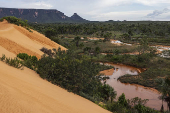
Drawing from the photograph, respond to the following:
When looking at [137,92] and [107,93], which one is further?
[137,92]

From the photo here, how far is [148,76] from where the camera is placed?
2411 centimetres

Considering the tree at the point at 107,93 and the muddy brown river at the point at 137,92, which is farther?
the muddy brown river at the point at 137,92

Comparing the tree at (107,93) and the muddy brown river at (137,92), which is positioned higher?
the tree at (107,93)

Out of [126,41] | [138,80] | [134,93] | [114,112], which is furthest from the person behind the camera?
[126,41]

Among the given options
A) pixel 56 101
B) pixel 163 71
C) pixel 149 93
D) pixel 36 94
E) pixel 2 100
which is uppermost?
pixel 2 100

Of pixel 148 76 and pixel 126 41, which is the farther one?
pixel 126 41

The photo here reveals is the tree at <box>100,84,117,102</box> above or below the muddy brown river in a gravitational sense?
above

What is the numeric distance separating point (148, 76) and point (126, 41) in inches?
1678

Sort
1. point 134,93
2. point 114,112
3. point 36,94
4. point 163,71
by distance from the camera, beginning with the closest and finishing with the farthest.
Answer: point 36,94, point 114,112, point 134,93, point 163,71

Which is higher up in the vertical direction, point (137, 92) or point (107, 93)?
point (107, 93)

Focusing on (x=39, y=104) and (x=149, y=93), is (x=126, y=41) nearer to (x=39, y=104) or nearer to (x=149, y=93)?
(x=149, y=93)

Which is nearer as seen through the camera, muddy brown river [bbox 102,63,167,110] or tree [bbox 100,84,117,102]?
tree [bbox 100,84,117,102]

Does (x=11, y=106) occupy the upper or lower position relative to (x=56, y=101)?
upper

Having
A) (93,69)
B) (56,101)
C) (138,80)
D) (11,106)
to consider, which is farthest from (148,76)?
(11,106)
